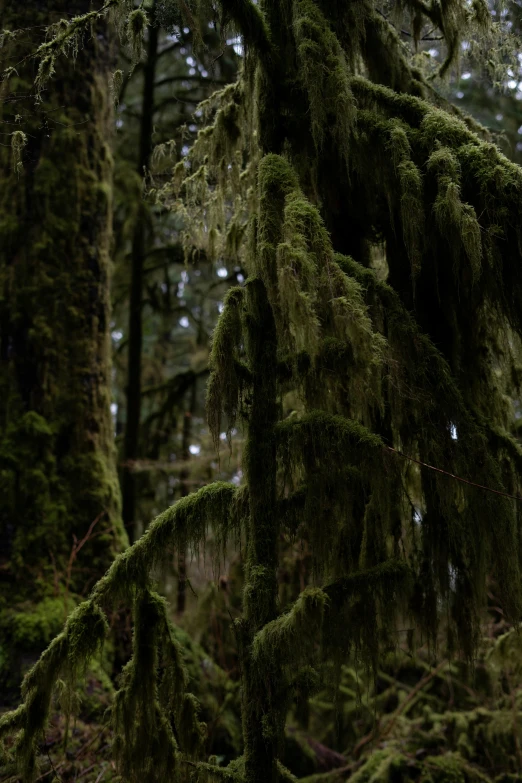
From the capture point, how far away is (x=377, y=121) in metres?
3.01

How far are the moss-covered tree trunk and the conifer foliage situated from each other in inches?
66.9

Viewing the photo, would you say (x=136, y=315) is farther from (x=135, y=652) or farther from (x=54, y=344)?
(x=135, y=652)

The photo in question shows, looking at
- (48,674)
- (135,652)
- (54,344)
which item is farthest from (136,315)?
(48,674)

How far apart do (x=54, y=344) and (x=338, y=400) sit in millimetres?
2792

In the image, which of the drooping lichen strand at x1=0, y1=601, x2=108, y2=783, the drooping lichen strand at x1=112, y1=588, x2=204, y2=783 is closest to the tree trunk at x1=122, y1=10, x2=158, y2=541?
the drooping lichen strand at x1=112, y1=588, x2=204, y2=783

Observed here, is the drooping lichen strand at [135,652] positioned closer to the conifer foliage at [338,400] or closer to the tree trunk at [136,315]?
the conifer foliage at [338,400]

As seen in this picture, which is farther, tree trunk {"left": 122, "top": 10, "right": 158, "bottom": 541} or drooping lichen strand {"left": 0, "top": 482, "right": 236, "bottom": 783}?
tree trunk {"left": 122, "top": 10, "right": 158, "bottom": 541}

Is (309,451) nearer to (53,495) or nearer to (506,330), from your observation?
(506,330)

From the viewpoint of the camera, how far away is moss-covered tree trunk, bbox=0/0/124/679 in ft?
14.4

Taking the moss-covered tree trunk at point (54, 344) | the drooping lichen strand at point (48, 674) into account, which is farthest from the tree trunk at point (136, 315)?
the drooping lichen strand at point (48, 674)

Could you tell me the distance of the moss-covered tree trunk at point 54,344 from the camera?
4.39m

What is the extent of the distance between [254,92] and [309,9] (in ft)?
1.46

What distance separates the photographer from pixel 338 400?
9.25 ft

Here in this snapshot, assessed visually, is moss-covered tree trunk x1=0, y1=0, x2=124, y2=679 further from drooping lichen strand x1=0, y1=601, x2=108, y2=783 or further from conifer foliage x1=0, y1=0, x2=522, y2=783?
conifer foliage x1=0, y1=0, x2=522, y2=783
